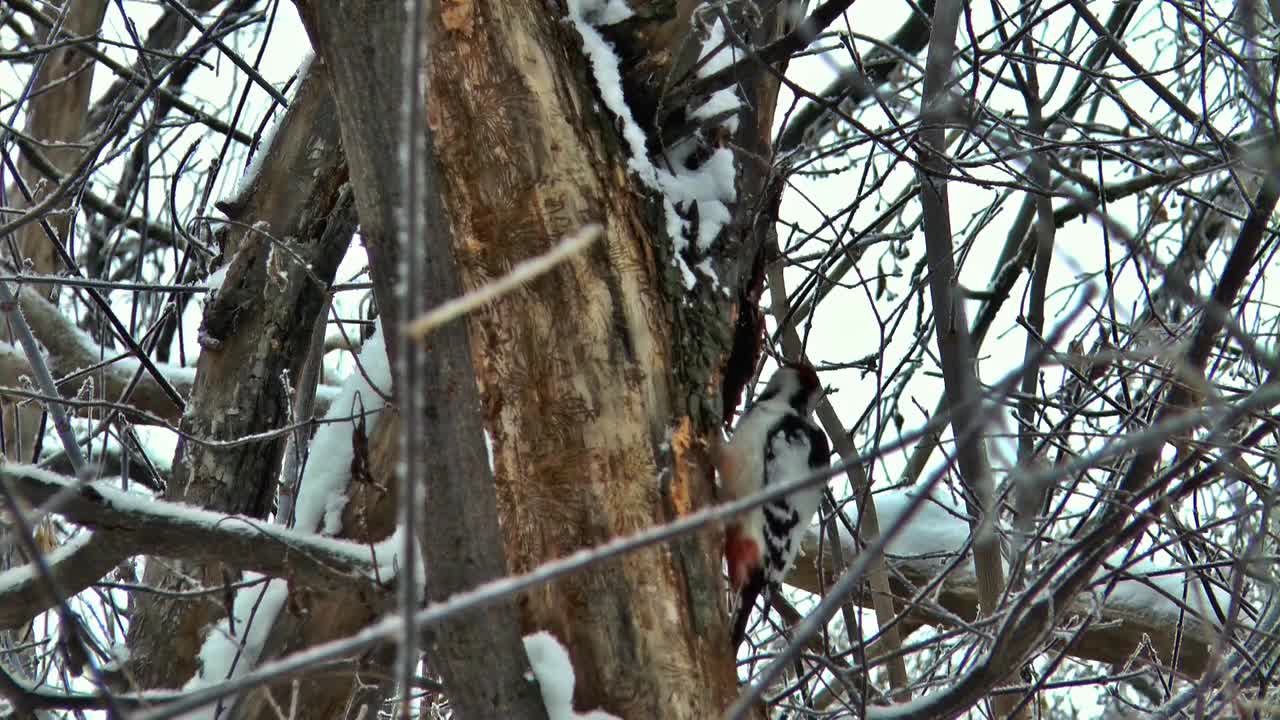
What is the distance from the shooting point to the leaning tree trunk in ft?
6.28

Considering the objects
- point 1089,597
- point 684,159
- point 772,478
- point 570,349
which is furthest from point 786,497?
point 570,349

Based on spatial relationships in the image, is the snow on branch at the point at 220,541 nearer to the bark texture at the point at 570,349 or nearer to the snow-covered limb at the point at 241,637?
the bark texture at the point at 570,349

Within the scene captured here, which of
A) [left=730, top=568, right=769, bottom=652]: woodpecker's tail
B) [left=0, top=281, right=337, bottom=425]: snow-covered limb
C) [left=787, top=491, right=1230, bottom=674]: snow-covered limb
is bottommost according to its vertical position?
[left=730, top=568, right=769, bottom=652]: woodpecker's tail

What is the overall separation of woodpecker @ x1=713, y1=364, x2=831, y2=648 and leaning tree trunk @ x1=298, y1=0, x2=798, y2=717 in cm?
93

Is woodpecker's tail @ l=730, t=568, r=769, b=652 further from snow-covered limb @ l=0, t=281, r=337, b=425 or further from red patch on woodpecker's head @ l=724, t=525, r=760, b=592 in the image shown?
snow-covered limb @ l=0, t=281, r=337, b=425

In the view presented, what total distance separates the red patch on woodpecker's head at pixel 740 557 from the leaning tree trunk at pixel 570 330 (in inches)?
40.4

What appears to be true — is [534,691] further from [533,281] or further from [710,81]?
[710,81]

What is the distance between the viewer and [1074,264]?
1238 millimetres

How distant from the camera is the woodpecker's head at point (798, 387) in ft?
11.2

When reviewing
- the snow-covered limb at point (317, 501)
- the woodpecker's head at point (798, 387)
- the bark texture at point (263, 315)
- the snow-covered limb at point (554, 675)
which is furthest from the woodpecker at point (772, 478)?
the bark texture at point (263, 315)

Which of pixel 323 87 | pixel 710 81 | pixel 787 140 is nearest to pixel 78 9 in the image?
pixel 323 87

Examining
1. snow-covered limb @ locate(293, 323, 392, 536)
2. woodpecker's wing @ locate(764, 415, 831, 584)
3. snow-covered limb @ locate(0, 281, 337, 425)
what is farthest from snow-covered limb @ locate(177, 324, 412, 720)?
snow-covered limb @ locate(0, 281, 337, 425)

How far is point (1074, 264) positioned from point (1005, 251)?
430 centimetres

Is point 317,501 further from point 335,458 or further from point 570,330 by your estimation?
point 570,330
